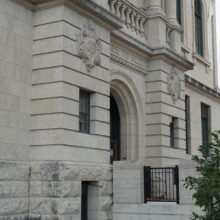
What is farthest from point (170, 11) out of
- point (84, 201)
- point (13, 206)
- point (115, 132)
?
point (13, 206)

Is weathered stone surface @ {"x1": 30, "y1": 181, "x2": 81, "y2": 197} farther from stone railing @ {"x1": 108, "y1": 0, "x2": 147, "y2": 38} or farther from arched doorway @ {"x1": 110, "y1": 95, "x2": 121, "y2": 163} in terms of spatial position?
stone railing @ {"x1": 108, "y1": 0, "x2": 147, "y2": 38}

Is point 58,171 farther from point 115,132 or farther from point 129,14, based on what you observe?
point 129,14

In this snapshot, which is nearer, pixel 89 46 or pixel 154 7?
pixel 89 46

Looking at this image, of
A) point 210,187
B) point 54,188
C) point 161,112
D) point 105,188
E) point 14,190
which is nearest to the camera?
point 210,187

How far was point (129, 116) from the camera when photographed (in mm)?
20109

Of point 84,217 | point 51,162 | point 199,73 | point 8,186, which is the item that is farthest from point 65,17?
point 199,73

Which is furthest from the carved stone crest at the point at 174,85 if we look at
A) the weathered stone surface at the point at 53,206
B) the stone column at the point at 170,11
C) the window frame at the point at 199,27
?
the weathered stone surface at the point at 53,206

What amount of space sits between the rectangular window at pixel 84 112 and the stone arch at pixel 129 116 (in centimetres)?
391

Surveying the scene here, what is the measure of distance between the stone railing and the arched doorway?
3.23 metres

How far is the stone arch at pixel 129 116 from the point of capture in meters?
19.7

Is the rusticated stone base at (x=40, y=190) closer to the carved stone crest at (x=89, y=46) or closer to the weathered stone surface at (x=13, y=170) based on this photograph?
the weathered stone surface at (x=13, y=170)

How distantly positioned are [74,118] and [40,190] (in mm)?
2454

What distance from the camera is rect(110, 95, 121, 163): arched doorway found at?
2006cm

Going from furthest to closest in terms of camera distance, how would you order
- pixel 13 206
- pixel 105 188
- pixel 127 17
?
pixel 127 17
pixel 105 188
pixel 13 206
